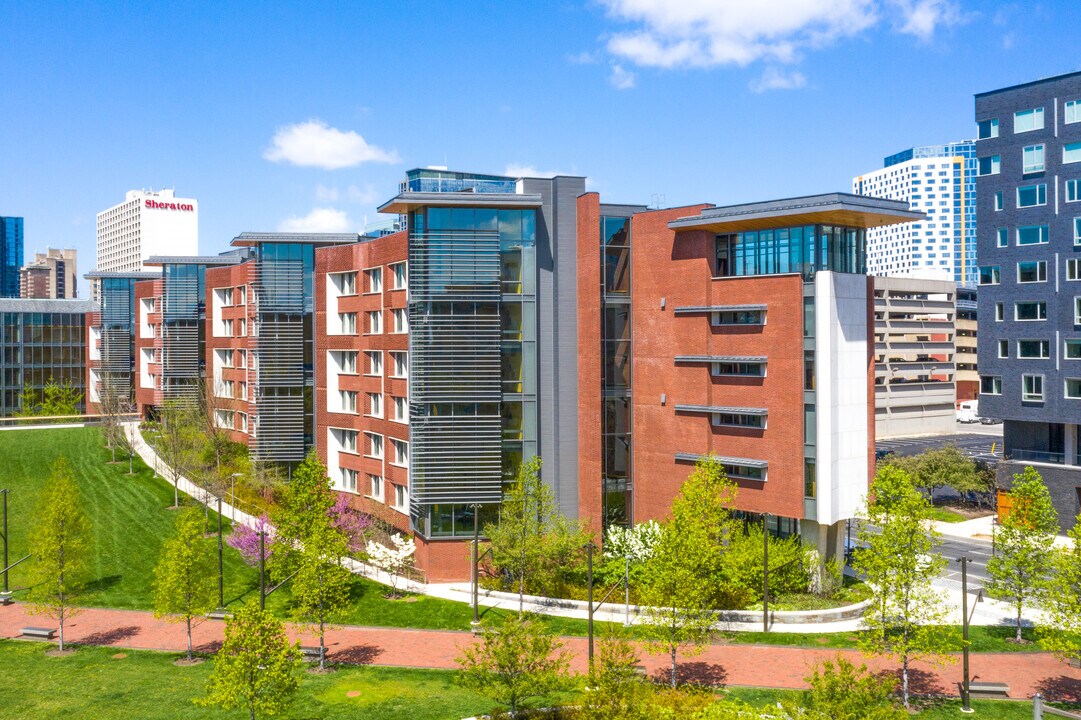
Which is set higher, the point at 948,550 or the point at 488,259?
the point at 488,259

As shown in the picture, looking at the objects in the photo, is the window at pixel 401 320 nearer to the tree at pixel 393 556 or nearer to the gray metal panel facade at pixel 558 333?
the gray metal panel facade at pixel 558 333

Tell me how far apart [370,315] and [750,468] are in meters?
27.5

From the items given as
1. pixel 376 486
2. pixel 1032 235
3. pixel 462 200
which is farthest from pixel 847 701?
pixel 1032 235

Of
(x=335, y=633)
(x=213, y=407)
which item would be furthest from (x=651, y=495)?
(x=213, y=407)

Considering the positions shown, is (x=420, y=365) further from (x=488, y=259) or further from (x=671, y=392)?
(x=671, y=392)

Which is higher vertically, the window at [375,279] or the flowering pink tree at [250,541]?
the window at [375,279]

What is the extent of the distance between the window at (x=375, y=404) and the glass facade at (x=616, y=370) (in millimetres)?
15322

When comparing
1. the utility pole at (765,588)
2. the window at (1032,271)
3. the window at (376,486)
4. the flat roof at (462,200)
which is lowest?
the utility pole at (765,588)

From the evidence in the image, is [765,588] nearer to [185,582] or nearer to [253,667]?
[253,667]

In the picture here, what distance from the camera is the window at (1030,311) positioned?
6425 cm

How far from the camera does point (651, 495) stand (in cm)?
5109

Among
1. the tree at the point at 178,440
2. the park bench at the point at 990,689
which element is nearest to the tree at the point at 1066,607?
the park bench at the point at 990,689

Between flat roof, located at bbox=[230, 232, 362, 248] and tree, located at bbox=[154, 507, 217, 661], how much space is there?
30364mm

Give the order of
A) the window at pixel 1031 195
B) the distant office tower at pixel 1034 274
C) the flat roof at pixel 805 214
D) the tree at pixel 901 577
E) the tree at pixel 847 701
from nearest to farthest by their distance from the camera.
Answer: the tree at pixel 847 701 < the tree at pixel 901 577 < the flat roof at pixel 805 214 < the distant office tower at pixel 1034 274 < the window at pixel 1031 195
